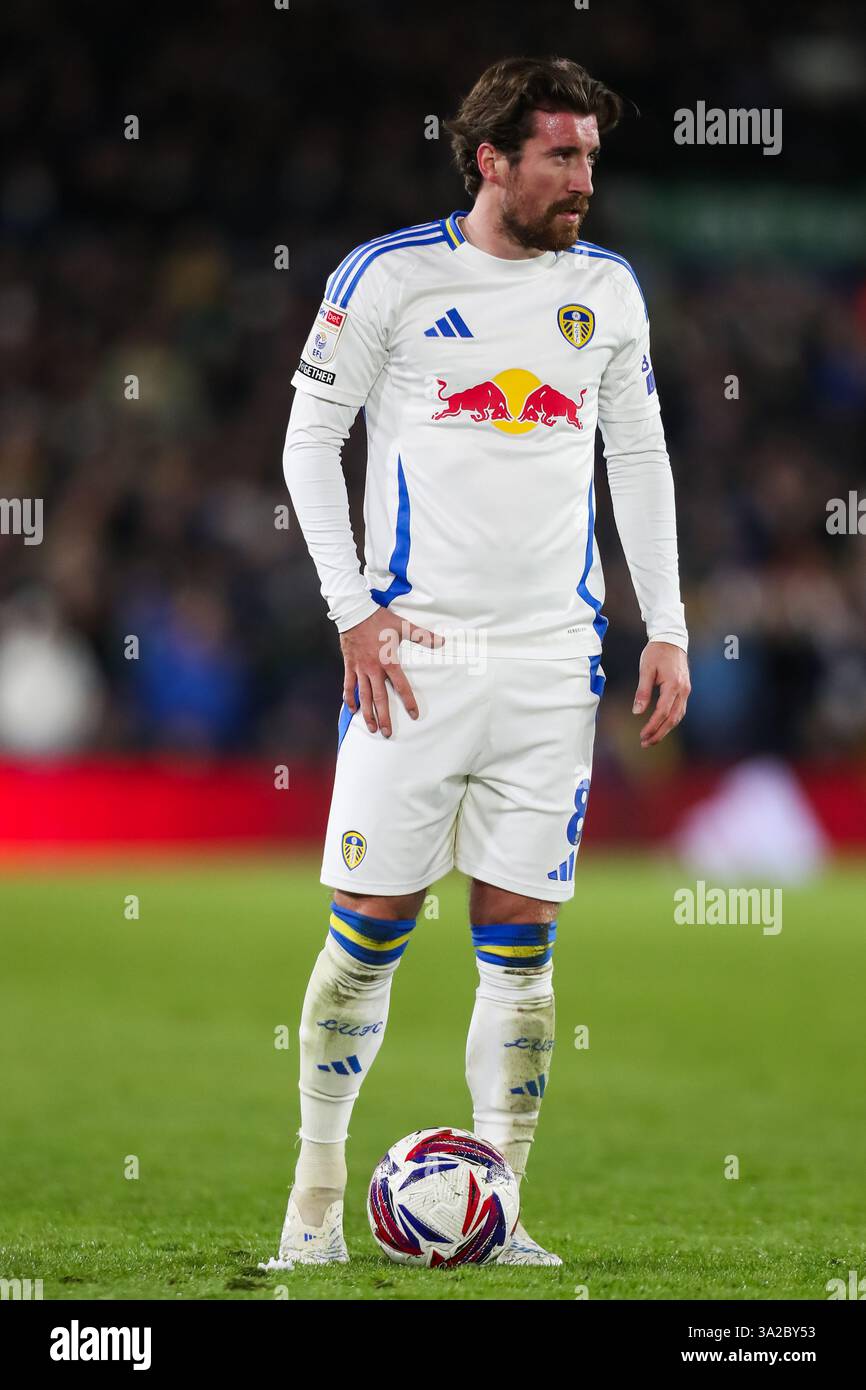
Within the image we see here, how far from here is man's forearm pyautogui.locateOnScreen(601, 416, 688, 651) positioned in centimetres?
473

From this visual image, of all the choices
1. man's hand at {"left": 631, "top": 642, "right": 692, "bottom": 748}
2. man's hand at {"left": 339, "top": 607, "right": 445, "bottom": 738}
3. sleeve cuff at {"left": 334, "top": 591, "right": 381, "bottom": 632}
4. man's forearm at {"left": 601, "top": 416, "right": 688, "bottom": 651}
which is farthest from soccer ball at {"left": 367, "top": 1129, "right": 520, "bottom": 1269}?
man's forearm at {"left": 601, "top": 416, "right": 688, "bottom": 651}

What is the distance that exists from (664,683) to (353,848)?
0.85 m

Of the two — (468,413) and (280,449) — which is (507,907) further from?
(280,449)

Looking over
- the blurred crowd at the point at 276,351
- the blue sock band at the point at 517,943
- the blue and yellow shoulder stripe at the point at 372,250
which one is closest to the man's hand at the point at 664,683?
the blue sock band at the point at 517,943

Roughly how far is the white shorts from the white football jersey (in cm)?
10

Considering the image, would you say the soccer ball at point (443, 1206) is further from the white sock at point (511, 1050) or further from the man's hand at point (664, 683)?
the man's hand at point (664, 683)

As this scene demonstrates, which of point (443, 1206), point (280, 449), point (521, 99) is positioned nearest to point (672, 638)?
point (521, 99)

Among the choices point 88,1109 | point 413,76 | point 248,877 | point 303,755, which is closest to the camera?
point 88,1109

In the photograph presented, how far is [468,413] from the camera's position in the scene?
439cm

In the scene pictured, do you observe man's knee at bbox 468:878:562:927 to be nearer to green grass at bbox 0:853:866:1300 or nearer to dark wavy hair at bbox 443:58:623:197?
green grass at bbox 0:853:866:1300

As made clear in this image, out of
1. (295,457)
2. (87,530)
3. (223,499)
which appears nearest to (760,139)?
(223,499)

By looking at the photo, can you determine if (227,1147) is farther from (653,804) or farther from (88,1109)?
(653,804)

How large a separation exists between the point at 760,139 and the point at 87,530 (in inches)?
390
